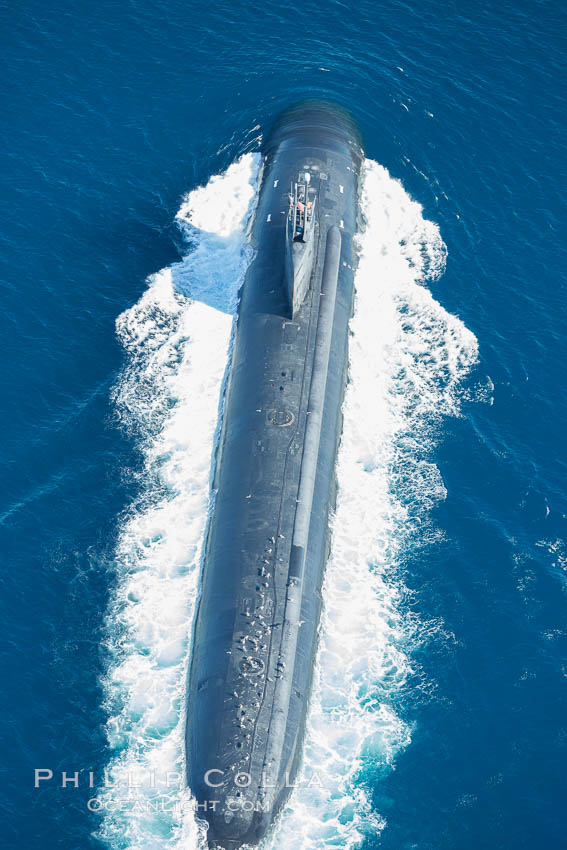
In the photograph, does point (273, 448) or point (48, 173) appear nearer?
point (273, 448)

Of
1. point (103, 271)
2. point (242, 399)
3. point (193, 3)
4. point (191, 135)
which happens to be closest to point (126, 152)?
point (191, 135)

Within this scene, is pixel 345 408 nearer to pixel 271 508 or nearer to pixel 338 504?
pixel 338 504

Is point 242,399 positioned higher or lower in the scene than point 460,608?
higher

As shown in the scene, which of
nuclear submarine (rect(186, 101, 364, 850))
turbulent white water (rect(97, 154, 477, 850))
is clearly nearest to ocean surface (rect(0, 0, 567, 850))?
turbulent white water (rect(97, 154, 477, 850))

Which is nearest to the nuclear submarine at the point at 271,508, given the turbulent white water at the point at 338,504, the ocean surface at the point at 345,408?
the turbulent white water at the point at 338,504

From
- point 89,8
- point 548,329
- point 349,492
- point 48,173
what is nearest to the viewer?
point 349,492

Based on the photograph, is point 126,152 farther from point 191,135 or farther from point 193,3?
point 193,3

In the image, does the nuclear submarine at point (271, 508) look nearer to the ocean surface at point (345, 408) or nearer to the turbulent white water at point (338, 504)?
the turbulent white water at point (338, 504)
